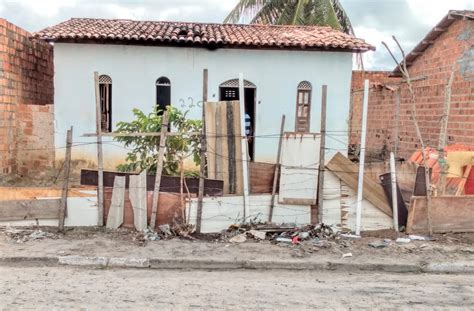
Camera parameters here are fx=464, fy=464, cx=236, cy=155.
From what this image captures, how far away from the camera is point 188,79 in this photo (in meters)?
13.2

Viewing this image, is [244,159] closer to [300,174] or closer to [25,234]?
[300,174]

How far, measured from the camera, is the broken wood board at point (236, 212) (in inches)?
284

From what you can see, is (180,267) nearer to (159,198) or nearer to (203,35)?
(159,198)

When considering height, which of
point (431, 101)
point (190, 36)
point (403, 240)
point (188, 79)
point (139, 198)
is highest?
point (190, 36)

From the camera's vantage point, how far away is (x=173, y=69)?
13.1 meters

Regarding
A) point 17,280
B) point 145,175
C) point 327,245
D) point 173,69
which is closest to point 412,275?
point 327,245

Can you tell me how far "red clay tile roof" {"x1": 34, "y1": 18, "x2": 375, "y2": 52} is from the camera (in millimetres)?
12344

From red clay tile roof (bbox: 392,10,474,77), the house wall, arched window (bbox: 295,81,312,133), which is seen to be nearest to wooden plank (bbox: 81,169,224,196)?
the house wall

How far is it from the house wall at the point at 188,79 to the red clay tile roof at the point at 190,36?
0.32 m

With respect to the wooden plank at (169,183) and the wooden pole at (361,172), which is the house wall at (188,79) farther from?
the wooden pole at (361,172)

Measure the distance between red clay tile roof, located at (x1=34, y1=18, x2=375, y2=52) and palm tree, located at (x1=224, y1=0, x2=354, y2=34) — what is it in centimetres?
400

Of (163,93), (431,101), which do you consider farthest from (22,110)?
(431,101)

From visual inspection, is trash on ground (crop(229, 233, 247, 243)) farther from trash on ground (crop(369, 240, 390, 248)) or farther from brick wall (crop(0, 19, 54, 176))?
brick wall (crop(0, 19, 54, 176))

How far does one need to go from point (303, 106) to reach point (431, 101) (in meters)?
3.49
